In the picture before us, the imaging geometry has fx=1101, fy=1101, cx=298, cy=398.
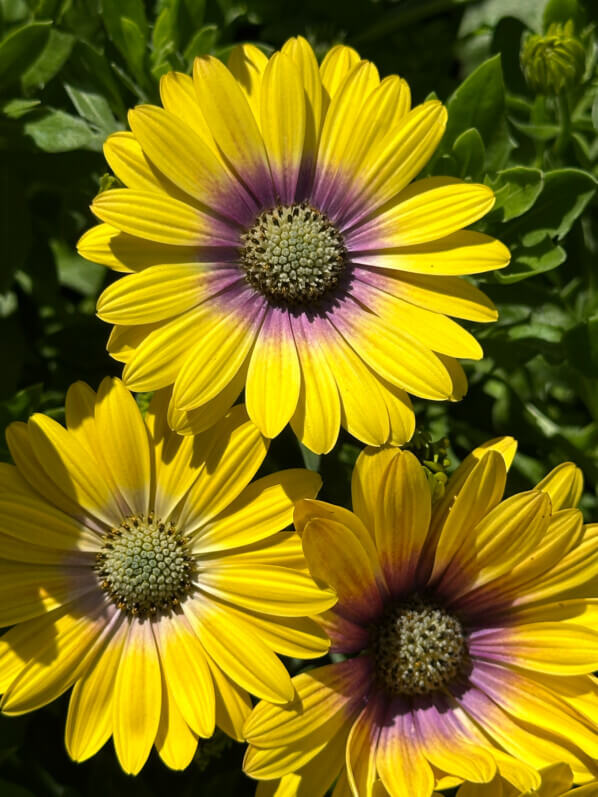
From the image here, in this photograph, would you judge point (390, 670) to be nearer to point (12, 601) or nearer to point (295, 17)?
point (12, 601)

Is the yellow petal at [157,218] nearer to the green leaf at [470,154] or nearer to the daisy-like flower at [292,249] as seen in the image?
the daisy-like flower at [292,249]

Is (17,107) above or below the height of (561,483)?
above

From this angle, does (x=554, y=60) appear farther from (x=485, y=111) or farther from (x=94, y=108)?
(x=94, y=108)

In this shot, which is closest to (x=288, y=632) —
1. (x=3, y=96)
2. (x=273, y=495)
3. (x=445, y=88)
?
(x=273, y=495)

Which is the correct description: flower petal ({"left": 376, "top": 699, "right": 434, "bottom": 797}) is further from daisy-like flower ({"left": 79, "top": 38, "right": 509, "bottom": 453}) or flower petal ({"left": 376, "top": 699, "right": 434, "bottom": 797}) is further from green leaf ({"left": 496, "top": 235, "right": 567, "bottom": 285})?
green leaf ({"left": 496, "top": 235, "right": 567, "bottom": 285})

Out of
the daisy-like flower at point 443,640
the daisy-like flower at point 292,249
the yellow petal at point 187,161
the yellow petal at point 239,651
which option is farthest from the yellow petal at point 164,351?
the yellow petal at point 239,651

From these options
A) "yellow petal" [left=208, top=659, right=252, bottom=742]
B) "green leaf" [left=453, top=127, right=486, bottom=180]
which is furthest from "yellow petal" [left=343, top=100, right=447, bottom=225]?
"yellow petal" [left=208, top=659, right=252, bottom=742]

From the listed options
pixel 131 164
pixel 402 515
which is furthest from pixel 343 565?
pixel 131 164
